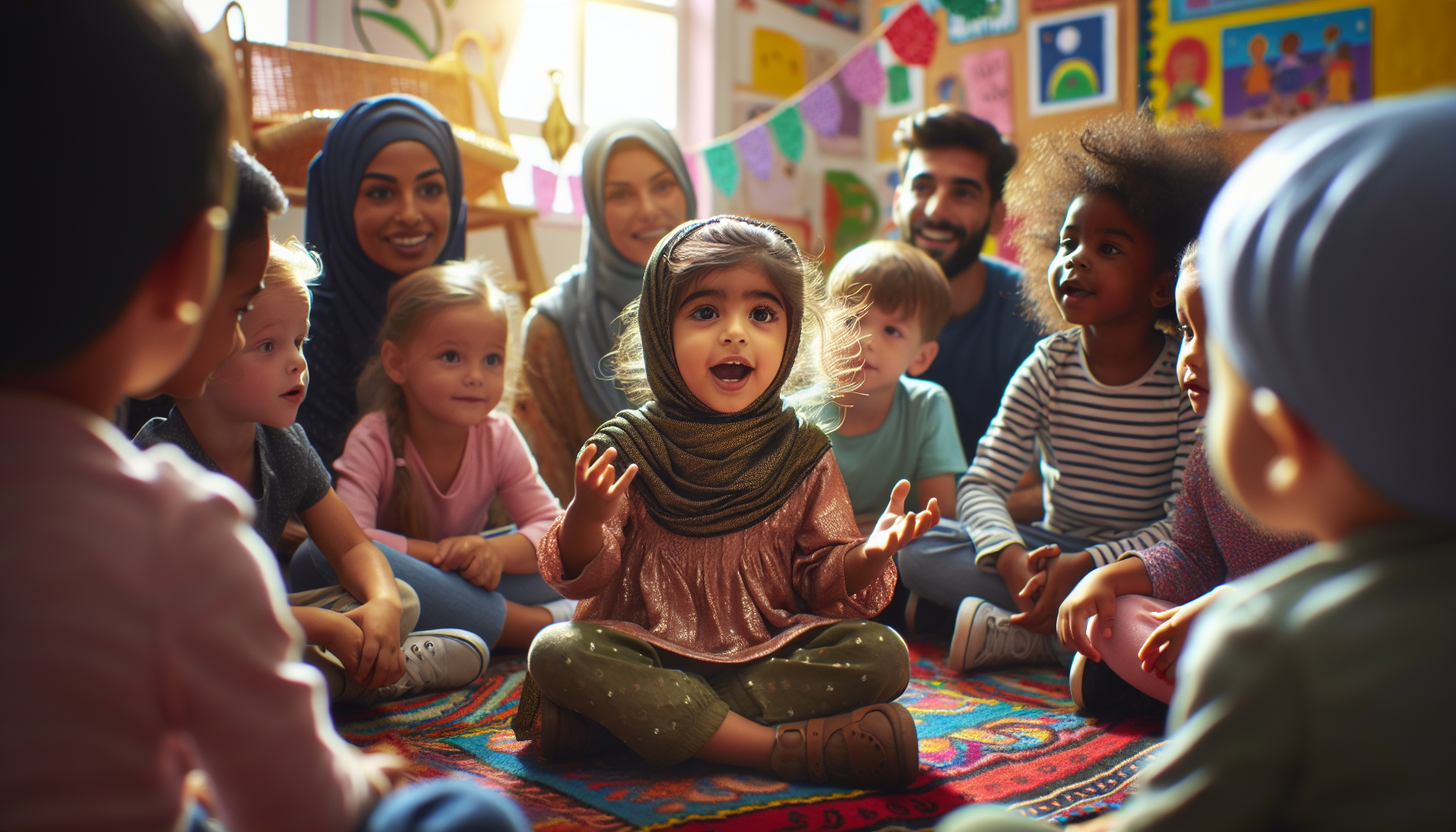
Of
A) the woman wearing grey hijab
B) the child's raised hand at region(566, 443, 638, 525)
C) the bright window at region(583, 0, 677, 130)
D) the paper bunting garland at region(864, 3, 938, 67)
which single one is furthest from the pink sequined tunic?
the bright window at region(583, 0, 677, 130)

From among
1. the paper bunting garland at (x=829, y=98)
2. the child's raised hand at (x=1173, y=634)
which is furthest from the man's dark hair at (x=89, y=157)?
the paper bunting garland at (x=829, y=98)

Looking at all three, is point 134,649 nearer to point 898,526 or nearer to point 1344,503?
point 1344,503

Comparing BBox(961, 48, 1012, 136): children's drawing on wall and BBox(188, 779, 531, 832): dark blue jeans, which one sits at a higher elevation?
BBox(961, 48, 1012, 136): children's drawing on wall

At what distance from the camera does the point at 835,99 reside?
3537mm

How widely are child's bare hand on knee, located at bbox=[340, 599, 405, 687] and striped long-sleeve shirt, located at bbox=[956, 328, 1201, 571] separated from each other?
917 millimetres

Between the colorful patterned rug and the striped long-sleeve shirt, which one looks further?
the striped long-sleeve shirt

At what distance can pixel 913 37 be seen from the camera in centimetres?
333

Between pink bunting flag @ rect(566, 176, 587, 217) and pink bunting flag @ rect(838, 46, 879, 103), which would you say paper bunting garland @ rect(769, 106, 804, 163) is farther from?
pink bunting flag @ rect(566, 176, 587, 217)

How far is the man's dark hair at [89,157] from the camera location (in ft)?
1.63

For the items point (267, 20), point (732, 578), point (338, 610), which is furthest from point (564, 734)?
point (267, 20)

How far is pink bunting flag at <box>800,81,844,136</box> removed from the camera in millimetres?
3512

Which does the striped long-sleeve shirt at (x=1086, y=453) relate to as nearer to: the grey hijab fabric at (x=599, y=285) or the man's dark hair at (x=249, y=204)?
the grey hijab fabric at (x=599, y=285)

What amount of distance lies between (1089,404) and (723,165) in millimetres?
2155

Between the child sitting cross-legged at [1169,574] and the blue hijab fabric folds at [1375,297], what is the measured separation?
81cm
